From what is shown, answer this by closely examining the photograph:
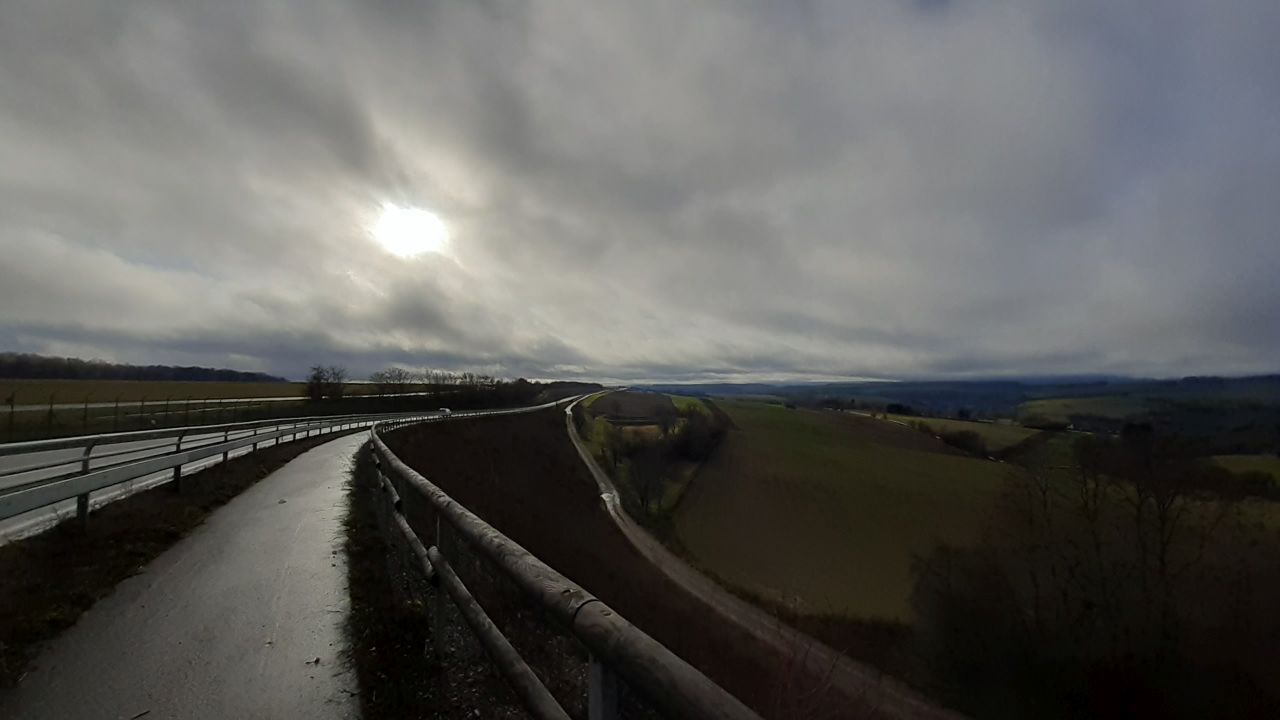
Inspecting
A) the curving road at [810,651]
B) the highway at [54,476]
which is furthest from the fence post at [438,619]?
the curving road at [810,651]

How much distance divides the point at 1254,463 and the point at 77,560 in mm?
60299

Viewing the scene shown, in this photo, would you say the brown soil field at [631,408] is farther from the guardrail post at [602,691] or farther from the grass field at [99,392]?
the guardrail post at [602,691]

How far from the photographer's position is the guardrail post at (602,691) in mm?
1860

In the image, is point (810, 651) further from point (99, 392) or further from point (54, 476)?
point (99, 392)

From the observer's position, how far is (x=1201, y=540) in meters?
24.4

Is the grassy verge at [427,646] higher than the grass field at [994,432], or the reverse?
the grassy verge at [427,646]

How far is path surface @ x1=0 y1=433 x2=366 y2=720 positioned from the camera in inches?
146

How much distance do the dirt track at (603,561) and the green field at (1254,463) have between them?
32035 millimetres

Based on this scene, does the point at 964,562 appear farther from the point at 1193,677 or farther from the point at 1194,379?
the point at 1194,379

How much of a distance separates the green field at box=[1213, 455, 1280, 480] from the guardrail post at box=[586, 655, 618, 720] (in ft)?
151

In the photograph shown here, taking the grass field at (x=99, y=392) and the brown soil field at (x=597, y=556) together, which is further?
the grass field at (x=99, y=392)

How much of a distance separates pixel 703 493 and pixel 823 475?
11.5m

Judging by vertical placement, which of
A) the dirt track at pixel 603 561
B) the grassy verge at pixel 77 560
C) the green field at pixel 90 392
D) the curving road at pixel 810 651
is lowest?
the curving road at pixel 810 651

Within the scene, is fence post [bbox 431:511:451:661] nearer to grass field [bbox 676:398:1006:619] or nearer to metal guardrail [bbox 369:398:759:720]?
metal guardrail [bbox 369:398:759:720]
